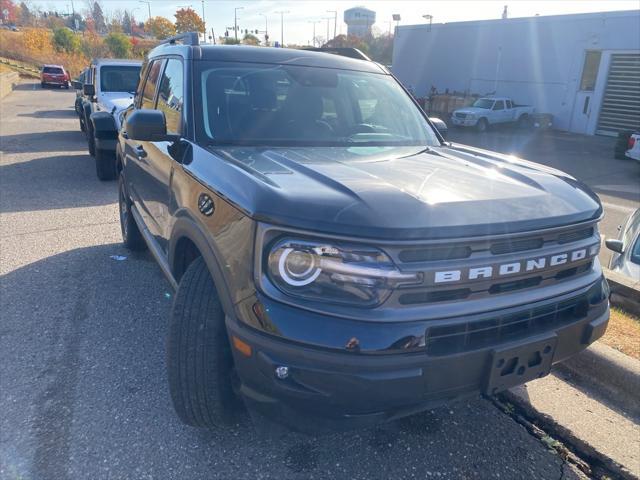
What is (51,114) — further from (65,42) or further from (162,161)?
(65,42)

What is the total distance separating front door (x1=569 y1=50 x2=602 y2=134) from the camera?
78.2 feet

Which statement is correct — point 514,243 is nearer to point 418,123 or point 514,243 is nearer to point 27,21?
point 418,123

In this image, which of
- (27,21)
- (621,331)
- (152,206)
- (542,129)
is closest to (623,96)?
(542,129)

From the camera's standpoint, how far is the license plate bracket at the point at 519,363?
2.05m

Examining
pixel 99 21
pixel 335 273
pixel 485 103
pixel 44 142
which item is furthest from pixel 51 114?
pixel 99 21

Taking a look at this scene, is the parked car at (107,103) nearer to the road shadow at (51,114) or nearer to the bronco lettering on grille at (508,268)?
the bronco lettering on grille at (508,268)

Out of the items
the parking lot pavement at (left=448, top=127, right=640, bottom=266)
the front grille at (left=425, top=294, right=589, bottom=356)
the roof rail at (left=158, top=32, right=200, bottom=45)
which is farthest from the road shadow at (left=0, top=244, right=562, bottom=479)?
the parking lot pavement at (left=448, top=127, right=640, bottom=266)

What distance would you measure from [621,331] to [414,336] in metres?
2.61

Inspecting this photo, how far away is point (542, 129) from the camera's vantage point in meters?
24.8

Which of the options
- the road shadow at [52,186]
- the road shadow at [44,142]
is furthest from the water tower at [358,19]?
the road shadow at [52,186]

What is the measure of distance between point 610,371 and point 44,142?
1369 centimetres

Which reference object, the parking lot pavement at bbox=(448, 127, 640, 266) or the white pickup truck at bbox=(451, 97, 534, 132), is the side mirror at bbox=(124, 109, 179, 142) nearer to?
the parking lot pavement at bbox=(448, 127, 640, 266)

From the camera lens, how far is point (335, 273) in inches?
76.4

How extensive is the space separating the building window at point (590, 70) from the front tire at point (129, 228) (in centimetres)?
2454
